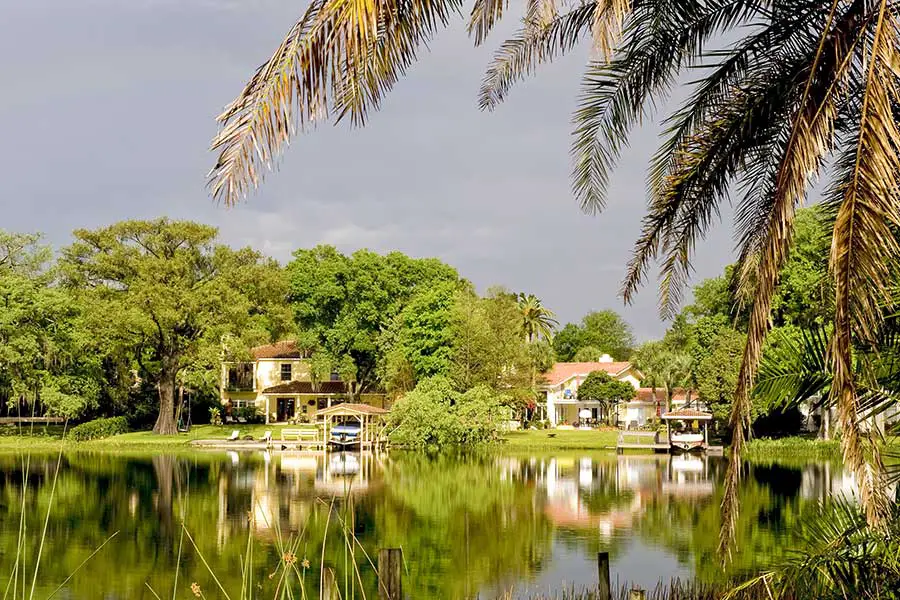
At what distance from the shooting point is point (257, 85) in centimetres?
375

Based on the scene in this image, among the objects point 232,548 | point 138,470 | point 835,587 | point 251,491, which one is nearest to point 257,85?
point 835,587

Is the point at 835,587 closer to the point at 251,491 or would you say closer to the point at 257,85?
the point at 257,85

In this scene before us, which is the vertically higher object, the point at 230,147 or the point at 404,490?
the point at 230,147

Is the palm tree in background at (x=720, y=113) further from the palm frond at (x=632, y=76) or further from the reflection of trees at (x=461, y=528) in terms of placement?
the reflection of trees at (x=461, y=528)

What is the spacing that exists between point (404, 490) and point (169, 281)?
73.0 ft

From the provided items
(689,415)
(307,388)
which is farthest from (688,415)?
(307,388)

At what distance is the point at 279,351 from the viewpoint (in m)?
58.1

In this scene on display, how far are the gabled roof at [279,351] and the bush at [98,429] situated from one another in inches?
468

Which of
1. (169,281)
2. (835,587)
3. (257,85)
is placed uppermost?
(169,281)

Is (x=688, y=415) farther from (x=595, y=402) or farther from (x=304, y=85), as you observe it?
(x=304, y=85)

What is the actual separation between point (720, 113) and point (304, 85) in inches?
133

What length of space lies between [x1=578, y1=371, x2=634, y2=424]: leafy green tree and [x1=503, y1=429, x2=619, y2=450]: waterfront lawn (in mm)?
1841

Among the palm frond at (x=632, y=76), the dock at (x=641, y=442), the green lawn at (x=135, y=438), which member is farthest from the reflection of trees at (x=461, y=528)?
the green lawn at (x=135, y=438)

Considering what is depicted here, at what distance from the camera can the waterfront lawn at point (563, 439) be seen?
131 ft
